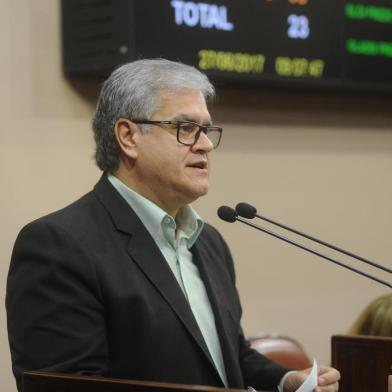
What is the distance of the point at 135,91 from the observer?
2.41m

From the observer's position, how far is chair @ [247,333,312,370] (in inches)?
133

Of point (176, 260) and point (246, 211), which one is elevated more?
point (246, 211)

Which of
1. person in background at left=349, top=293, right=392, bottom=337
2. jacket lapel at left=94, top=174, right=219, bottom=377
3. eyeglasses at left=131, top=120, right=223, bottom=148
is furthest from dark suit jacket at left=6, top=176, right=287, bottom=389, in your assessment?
person in background at left=349, top=293, right=392, bottom=337

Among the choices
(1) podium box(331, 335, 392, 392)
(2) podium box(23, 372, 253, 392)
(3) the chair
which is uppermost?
(2) podium box(23, 372, 253, 392)

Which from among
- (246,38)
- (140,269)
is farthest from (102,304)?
(246,38)

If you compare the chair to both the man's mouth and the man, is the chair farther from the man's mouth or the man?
the man's mouth

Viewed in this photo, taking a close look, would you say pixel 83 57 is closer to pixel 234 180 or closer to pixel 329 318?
pixel 234 180

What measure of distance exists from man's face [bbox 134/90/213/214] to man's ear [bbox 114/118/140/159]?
0.04ft

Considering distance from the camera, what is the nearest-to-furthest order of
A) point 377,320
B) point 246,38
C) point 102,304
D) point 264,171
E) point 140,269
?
point 102,304
point 140,269
point 377,320
point 246,38
point 264,171

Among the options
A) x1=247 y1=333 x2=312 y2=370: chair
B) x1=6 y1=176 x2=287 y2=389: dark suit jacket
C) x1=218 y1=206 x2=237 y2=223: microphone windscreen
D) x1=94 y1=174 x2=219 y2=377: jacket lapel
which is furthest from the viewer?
x1=247 y1=333 x2=312 y2=370: chair

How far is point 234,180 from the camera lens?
4055mm

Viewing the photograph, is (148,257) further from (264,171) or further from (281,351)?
(264,171)

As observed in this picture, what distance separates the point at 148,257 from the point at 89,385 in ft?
1.99

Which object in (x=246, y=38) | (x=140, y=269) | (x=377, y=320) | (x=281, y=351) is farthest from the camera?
(x=246, y=38)
